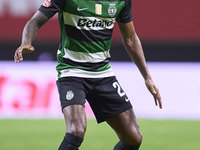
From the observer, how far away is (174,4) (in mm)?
11656

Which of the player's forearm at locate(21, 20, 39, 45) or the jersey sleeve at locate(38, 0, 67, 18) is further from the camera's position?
the jersey sleeve at locate(38, 0, 67, 18)

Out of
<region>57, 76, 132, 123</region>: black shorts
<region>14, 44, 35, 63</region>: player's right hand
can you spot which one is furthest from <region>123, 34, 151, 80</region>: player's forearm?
<region>14, 44, 35, 63</region>: player's right hand

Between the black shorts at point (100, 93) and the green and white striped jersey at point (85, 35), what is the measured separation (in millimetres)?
62

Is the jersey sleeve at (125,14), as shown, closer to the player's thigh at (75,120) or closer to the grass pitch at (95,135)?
the player's thigh at (75,120)

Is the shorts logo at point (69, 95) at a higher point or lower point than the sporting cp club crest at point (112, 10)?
lower

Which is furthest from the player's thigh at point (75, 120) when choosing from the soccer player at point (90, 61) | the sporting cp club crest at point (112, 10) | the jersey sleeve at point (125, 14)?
the jersey sleeve at point (125, 14)

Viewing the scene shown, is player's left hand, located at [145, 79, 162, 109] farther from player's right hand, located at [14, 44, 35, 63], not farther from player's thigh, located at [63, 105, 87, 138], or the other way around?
player's right hand, located at [14, 44, 35, 63]

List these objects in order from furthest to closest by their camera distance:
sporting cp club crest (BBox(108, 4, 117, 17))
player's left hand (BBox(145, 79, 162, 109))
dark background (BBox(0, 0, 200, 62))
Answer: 1. dark background (BBox(0, 0, 200, 62))
2. player's left hand (BBox(145, 79, 162, 109))
3. sporting cp club crest (BBox(108, 4, 117, 17))

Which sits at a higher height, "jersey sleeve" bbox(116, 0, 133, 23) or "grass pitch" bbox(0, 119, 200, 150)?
"jersey sleeve" bbox(116, 0, 133, 23)

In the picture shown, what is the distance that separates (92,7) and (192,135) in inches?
171

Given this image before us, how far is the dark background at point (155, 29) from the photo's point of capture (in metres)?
11.6

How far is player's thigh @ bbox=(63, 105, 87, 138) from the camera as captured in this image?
4.12m

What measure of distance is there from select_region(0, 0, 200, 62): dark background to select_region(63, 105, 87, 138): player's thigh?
7383 millimetres

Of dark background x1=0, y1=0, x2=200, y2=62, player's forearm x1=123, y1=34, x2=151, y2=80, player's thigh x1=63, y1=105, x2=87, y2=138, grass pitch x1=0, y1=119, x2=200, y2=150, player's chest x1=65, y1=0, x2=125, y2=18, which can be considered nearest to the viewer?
player's thigh x1=63, y1=105, x2=87, y2=138
